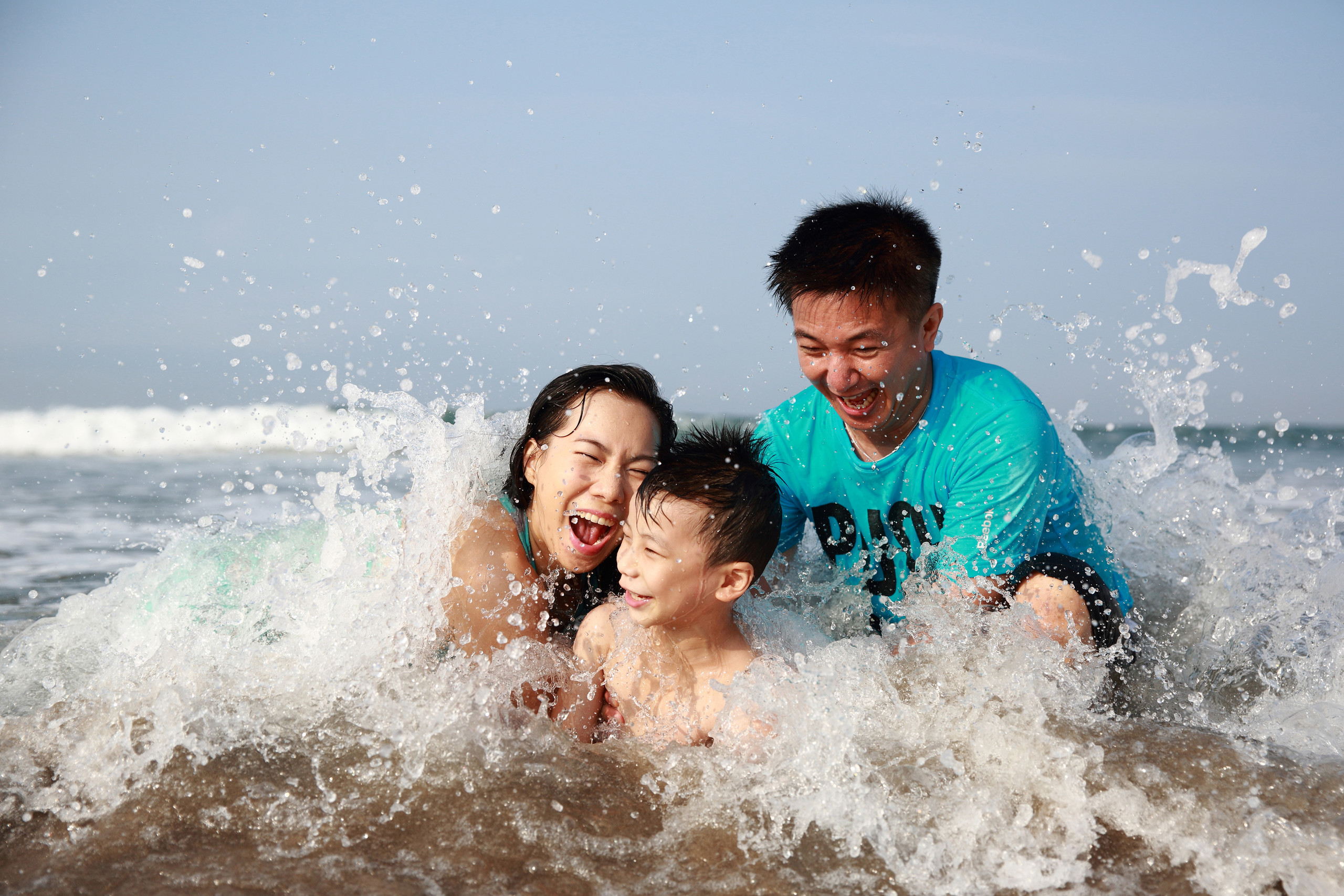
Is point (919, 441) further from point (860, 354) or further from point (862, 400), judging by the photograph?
point (860, 354)

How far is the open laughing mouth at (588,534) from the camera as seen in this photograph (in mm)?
3260

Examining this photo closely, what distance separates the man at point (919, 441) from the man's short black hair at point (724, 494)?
0.49 m

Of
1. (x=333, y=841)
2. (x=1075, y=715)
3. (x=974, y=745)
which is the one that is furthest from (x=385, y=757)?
(x=1075, y=715)

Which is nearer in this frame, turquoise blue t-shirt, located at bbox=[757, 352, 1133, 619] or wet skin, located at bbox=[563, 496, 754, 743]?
wet skin, located at bbox=[563, 496, 754, 743]

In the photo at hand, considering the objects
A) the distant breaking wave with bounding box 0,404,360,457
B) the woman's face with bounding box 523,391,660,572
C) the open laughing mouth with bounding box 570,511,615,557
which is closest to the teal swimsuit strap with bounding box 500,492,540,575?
the woman's face with bounding box 523,391,660,572

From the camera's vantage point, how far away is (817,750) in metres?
2.51

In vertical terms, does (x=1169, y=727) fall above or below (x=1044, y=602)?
below

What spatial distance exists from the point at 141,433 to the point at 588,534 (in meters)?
19.4

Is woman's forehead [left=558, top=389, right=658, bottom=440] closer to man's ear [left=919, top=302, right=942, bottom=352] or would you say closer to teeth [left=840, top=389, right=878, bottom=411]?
teeth [left=840, top=389, right=878, bottom=411]

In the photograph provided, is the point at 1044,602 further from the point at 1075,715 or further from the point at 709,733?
the point at 709,733

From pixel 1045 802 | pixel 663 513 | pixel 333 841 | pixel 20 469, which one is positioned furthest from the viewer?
pixel 20 469

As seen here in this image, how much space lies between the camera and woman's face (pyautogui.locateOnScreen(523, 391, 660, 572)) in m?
3.21

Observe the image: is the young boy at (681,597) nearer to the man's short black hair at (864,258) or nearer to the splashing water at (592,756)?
the splashing water at (592,756)

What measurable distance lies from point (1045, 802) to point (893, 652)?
0.98 metres
